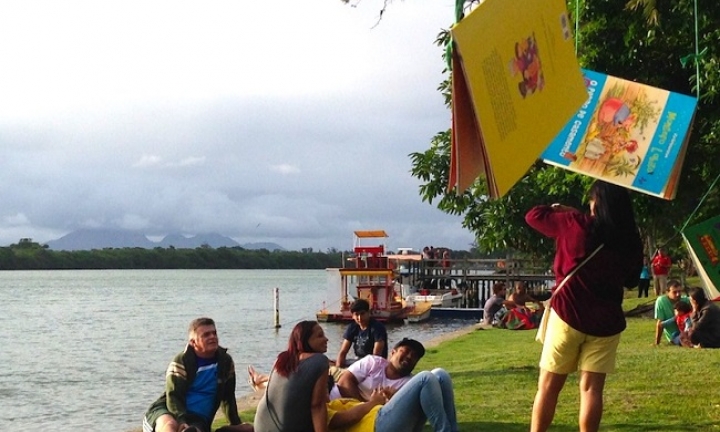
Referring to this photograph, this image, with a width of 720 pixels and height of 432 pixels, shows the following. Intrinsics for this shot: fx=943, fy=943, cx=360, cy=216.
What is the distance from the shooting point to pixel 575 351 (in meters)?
4.89

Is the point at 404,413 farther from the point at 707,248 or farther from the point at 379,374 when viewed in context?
the point at 707,248

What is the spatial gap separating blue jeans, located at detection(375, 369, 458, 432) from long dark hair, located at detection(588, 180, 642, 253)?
5.18 feet

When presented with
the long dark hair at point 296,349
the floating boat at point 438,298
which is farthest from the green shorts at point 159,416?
the floating boat at point 438,298

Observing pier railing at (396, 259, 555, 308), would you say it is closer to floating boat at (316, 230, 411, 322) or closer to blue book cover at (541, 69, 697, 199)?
floating boat at (316, 230, 411, 322)

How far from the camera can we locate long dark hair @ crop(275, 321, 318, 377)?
18.6 ft

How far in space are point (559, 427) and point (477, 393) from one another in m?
2.46

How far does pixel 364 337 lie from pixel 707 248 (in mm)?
3525

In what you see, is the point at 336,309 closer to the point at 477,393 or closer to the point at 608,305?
the point at 477,393

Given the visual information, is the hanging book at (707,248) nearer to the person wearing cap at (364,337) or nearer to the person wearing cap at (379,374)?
the person wearing cap at (379,374)

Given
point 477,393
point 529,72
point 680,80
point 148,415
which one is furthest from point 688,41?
point 529,72

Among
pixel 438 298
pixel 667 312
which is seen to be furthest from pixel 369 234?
pixel 667 312

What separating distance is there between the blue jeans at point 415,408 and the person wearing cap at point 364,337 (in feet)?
9.10

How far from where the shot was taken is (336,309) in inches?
1490

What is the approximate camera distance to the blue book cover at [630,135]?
485 centimetres
